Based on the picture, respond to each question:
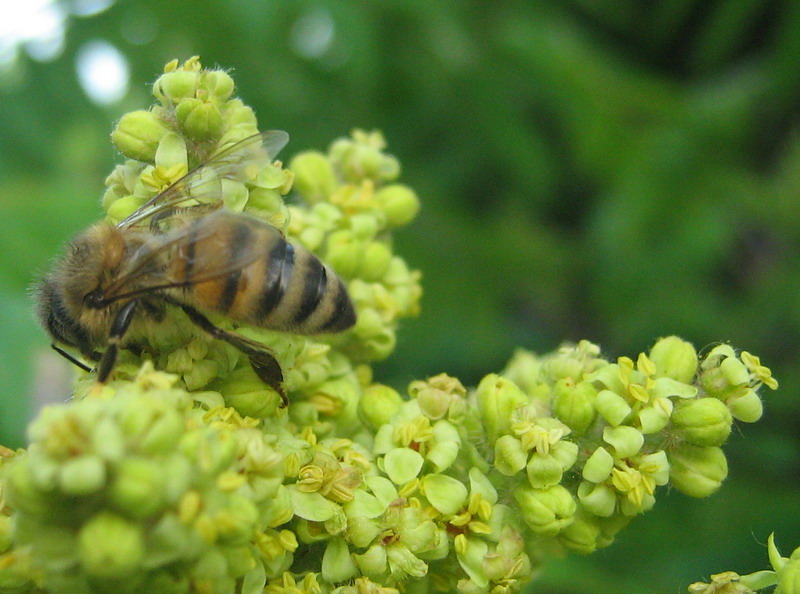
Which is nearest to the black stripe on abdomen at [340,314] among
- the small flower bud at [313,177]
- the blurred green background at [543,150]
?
the small flower bud at [313,177]

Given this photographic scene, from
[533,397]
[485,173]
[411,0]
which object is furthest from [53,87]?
[533,397]

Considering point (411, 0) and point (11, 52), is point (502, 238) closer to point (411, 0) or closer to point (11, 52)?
point (411, 0)

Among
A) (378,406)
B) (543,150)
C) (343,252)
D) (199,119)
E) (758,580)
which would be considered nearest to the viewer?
(758,580)

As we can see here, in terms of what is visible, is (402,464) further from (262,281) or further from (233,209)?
(233,209)

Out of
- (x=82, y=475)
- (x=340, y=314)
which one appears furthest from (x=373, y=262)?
(x=82, y=475)

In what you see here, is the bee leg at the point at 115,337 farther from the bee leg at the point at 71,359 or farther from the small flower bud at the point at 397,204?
the small flower bud at the point at 397,204

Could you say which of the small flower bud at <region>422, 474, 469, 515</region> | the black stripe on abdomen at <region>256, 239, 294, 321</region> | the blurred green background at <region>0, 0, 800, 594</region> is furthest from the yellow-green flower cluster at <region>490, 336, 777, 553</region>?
the blurred green background at <region>0, 0, 800, 594</region>
